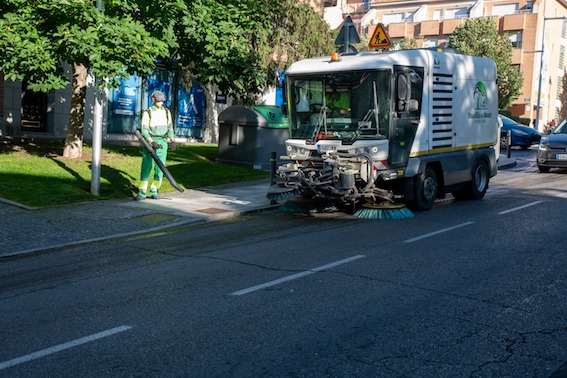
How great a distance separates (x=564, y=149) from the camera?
1900 cm

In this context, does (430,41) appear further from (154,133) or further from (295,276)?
(295,276)

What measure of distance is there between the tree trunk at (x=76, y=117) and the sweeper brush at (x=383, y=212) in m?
8.09

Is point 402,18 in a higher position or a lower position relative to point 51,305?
higher

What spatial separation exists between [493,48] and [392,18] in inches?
777

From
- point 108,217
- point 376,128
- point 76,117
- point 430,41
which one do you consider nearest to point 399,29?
point 430,41

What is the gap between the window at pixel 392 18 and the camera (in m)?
71.5

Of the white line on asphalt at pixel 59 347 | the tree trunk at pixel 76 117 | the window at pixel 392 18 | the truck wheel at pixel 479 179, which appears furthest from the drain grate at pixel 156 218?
the window at pixel 392 18

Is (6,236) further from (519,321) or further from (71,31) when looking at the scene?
(519,321)

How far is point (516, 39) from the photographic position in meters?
61.8

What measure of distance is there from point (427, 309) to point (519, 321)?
78 centimetres

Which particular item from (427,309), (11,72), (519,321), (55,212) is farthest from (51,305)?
(11,72)

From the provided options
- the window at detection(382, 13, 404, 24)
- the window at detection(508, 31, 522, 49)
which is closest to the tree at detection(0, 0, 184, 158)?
the window at detection(508, 31, 522, 49)

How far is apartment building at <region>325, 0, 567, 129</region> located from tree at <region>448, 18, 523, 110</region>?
333 centimetres

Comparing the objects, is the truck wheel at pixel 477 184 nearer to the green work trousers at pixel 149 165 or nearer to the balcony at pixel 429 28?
the green work trousers at pixel 149 165
